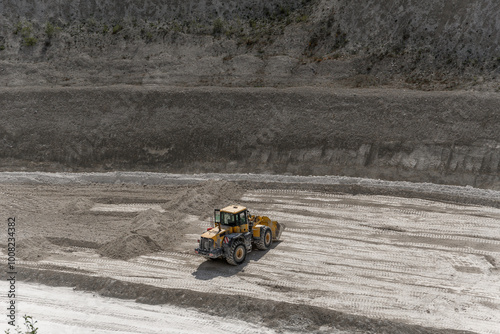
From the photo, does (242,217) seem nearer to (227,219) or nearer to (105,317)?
(227,219)

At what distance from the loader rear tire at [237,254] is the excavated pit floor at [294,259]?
0.26 metres

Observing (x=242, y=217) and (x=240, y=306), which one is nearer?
(x=240, y=306)

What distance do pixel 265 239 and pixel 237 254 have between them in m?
1.27

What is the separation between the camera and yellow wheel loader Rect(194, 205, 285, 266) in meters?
14.0

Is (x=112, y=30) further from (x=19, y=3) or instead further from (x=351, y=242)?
(x=351, y=242)

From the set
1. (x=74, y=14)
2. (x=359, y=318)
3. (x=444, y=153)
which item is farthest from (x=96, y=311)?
(x=74, y=14)

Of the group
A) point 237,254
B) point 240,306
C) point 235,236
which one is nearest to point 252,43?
point 235,236

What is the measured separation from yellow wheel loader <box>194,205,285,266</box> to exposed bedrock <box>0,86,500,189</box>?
732cm

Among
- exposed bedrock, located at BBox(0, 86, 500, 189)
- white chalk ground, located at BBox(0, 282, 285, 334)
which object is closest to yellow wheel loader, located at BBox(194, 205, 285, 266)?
white chalk ground, located at BBox(0, 282, 285, 334)

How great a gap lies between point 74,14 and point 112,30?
4.11m

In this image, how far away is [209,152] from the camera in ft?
77.7

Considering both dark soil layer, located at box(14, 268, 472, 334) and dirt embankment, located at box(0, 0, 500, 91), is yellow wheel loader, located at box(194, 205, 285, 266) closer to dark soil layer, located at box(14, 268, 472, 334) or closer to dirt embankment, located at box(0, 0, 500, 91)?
dark soil layer, located at box(14, 268, 472, 334)

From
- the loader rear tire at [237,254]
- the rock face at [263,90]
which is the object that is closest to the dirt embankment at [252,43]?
the rock face at [263,90]

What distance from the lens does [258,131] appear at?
77.6 ft
